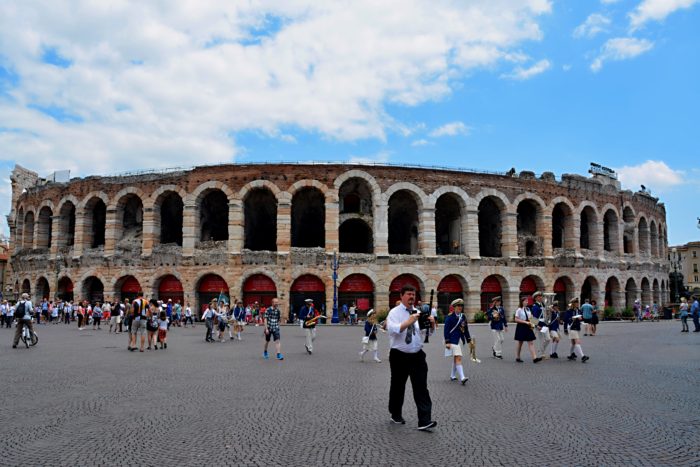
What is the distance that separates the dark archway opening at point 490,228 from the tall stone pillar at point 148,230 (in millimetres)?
23606

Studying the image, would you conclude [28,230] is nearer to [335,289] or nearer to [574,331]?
[335,289]

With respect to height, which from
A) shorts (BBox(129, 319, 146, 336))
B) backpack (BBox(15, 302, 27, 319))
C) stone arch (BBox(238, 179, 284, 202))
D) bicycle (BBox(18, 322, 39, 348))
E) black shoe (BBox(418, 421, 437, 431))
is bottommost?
bicycle (BBox(18, 322, 39, 348))

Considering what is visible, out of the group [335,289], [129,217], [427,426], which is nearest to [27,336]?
[427,426]

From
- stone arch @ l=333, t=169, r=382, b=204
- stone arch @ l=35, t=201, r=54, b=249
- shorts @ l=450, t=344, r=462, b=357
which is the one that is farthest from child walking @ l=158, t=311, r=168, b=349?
stone arch @ l=35, t=201, r=54, b=249

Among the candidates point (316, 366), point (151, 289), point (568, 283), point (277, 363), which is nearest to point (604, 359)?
point (316, 366)

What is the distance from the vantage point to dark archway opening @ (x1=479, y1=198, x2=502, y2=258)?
35375 millimetres

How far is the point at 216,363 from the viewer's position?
12.3 meters

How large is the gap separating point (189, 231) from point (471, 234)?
18.9m

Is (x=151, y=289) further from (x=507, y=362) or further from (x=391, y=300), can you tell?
(x=507, y=362)

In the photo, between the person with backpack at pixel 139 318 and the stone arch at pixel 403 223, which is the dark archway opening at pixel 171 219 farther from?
the person with backpack at pixel 139 318

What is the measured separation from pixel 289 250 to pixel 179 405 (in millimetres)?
23433

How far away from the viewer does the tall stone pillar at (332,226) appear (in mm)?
31094

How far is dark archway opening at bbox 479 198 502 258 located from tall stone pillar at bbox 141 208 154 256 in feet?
77.4

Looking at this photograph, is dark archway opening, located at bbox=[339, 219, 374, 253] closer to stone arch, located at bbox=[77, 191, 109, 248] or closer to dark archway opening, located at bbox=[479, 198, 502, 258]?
dark archway opening, located at bbox=[479, 198, 502, 258]
